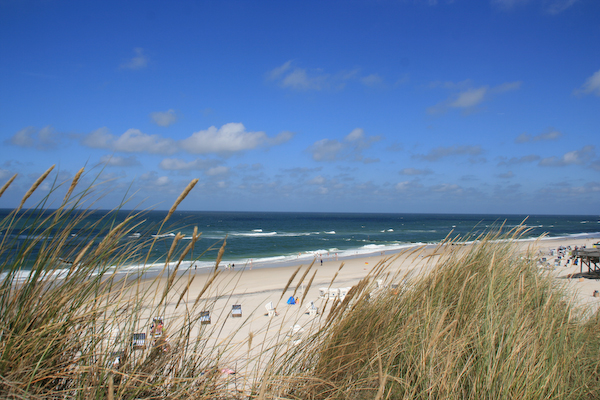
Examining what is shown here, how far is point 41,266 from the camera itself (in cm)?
130

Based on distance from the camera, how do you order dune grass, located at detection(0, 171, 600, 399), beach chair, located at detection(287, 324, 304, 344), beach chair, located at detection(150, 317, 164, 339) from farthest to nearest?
beach chair, located at detection(287, 324, 304, 344) < beach chair, located at detection(150, 317, 164, 339) < dune grass, located at detection(0, 171, 600, 399)

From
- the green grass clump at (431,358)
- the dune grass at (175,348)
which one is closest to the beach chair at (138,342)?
the dune grass at (175,348)

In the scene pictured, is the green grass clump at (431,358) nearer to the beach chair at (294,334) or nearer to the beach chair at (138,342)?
the beach chair at (294,334)

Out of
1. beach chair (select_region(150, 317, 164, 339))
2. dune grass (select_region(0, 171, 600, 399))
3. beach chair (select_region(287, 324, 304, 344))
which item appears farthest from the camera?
beach chair (select_region(287, 324, 304, 344))

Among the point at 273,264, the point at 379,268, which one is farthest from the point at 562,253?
the point at 379,268

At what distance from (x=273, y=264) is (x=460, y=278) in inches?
953

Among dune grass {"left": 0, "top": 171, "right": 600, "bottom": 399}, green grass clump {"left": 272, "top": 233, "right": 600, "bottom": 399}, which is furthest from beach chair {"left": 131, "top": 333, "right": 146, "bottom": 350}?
green grass clump {"left": 272, "top": 233, "right": 600, "bottom": 399}

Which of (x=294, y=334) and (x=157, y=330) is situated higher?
(x=157, y=330)

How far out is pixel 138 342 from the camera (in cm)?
145

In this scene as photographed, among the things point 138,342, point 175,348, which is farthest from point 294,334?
point 138,342

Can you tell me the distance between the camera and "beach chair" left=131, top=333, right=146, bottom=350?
4.36ft

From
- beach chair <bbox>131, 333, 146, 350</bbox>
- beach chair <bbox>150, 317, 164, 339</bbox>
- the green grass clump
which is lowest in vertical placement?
the green grass clump

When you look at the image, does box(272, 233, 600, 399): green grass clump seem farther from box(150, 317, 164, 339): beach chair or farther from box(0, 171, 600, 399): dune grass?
box(150, 317, 164, 339): beach chair

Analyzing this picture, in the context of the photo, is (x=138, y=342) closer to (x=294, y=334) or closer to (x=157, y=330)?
(x=157, y=330)
